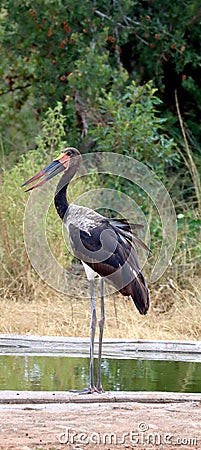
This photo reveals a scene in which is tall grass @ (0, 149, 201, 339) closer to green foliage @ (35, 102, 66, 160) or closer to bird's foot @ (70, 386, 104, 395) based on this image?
green foliage @ (35, 102, 66, 160)

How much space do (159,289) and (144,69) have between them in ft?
14.1

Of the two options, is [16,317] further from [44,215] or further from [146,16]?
[146,16]

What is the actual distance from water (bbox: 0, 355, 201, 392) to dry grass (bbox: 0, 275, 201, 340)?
1.64m

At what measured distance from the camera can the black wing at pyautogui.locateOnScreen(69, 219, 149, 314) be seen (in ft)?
17.2

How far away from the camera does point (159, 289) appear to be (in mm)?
8930

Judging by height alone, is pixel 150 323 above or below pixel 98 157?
below

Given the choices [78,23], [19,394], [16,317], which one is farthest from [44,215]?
[19,394]

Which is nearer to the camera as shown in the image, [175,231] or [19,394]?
[19,394]

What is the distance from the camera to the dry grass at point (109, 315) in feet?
25.4
